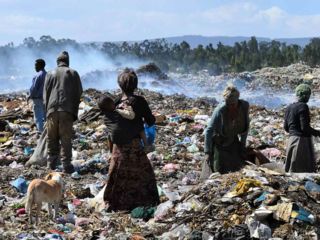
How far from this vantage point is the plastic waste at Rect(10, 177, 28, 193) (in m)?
6.52

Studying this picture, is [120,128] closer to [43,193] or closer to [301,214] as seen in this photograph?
[43,193]

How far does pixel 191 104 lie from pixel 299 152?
36.2 feet

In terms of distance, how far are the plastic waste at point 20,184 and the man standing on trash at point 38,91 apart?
2.63 metres

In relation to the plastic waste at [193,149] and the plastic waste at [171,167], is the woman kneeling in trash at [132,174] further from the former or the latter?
the plastic waste at [193,149]

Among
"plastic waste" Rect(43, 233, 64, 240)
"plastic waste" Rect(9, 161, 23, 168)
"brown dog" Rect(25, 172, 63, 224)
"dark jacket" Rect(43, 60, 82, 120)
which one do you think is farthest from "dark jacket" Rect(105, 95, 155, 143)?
"plastic waste" Rect(9, 161, 23, 168)

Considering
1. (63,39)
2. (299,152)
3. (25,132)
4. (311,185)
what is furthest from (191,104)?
(63,39)

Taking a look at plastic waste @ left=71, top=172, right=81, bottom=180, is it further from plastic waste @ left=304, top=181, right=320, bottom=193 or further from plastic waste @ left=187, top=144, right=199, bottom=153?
plastic waste @ left=304, top=181, right=320, bottom=193

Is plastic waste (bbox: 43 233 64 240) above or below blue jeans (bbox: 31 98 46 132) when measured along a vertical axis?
below

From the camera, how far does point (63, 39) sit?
7519 cm

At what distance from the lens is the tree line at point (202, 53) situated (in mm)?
57688

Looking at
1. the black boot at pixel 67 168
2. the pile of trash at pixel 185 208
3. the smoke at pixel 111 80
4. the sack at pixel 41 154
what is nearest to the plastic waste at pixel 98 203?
the pile of trash at pixel 185 208

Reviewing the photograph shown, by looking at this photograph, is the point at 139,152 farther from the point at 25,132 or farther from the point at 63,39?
the point at 63,39

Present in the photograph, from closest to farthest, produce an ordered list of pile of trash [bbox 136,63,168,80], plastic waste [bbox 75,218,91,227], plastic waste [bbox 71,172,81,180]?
plastic waste [bbox 75,218,91,227]
plastic waste [bbox 71,172,81,180]
pile of trash [bbox 136,63,168,80]

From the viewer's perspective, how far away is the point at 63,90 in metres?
7.18
